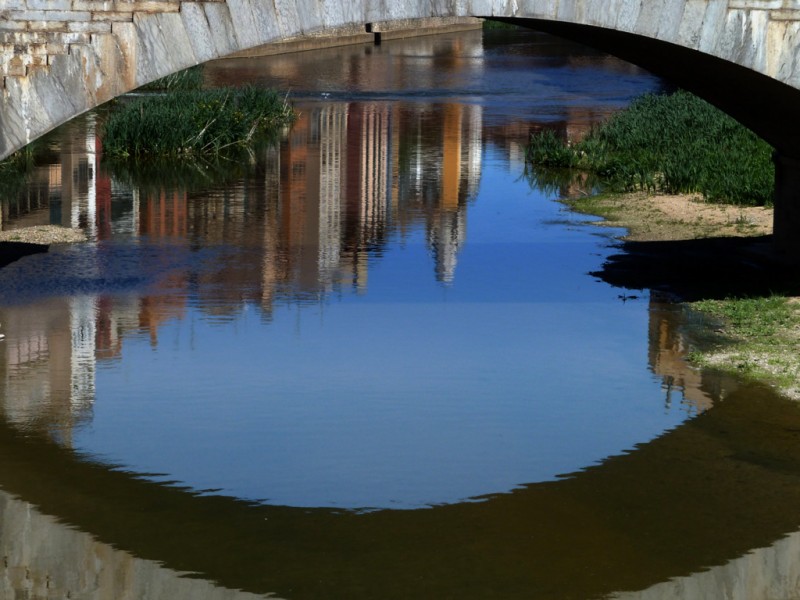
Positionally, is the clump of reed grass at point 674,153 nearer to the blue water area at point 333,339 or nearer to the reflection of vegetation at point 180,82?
the blue water area at point 333,339

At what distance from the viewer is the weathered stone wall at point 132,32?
10.4m

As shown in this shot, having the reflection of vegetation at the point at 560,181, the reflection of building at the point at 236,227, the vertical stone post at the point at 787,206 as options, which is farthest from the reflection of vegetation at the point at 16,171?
the vertical stone post at the point at 787,206

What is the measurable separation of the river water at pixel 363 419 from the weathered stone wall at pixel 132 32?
2.13 metres

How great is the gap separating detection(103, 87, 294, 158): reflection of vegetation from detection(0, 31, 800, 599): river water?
10.9 feet

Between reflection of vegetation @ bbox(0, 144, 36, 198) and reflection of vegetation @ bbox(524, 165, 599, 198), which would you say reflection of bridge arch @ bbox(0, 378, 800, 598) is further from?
reflection of vegetation @ bbox(524, 165, 599, 198)

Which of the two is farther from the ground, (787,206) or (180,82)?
(180,82)

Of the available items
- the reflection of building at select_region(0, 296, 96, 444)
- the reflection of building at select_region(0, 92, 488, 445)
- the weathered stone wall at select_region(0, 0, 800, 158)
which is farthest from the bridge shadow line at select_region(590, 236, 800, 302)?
the reflection of building at select_region(0, 296, 96, 444)

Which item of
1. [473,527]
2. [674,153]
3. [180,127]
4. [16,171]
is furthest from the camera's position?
[180,127]

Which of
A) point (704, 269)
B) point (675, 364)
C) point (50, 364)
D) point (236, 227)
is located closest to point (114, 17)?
point (50, 364)

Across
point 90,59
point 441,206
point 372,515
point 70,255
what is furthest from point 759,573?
point 441,206

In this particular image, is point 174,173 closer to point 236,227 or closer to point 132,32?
point 236,227

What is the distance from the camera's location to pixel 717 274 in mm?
14375

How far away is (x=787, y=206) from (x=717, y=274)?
39.0 inches

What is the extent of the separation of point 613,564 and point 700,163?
43.4 feet
